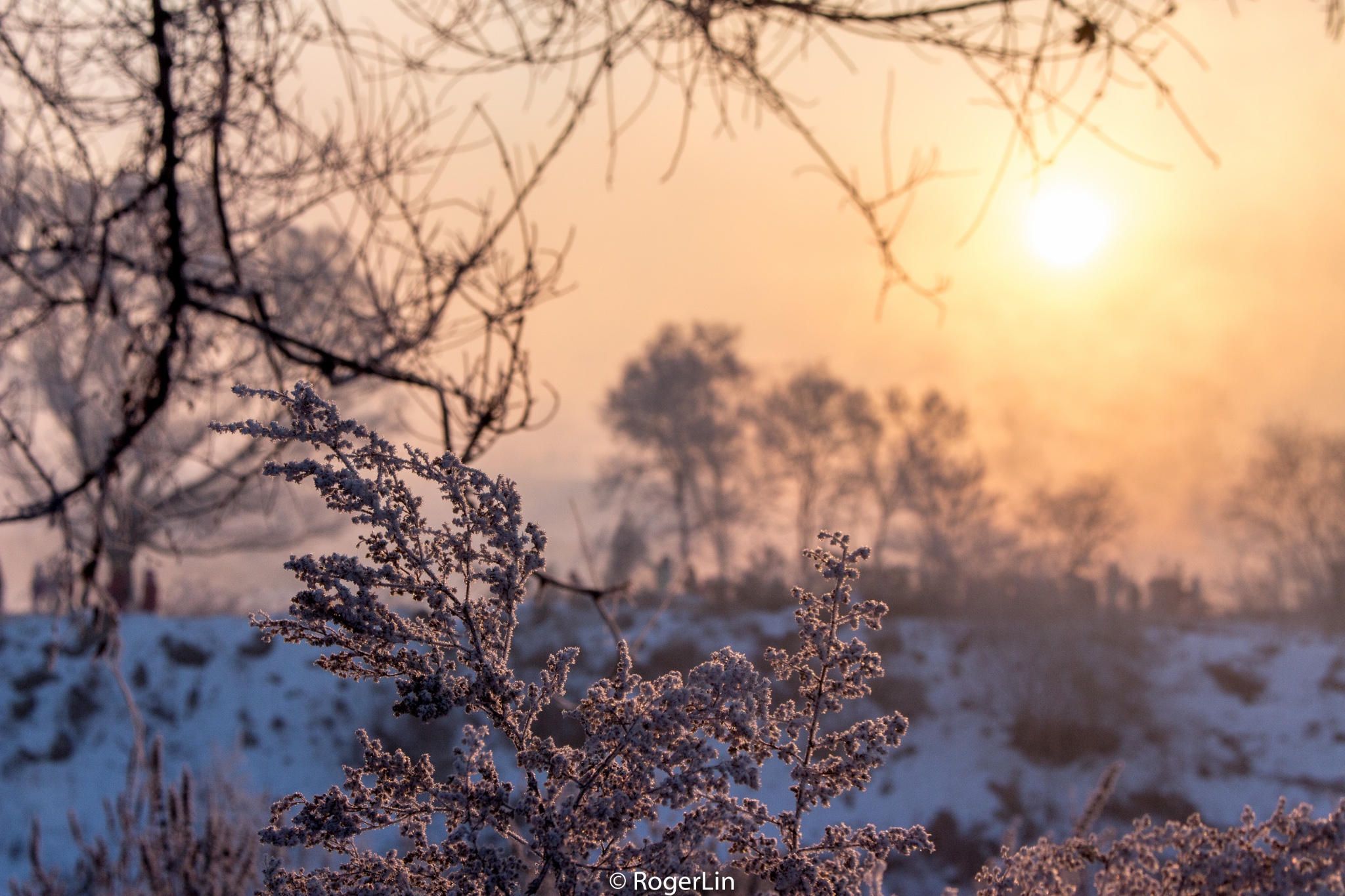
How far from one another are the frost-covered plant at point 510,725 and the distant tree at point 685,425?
23.5 meters

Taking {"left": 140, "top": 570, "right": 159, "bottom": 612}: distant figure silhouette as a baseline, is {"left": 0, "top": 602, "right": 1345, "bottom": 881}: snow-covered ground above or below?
below

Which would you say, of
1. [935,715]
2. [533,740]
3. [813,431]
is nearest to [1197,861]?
[533,740]

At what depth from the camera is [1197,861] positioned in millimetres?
854

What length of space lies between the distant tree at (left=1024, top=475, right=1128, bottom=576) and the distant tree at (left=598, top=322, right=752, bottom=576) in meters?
9.03

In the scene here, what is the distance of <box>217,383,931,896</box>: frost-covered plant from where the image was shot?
28.3 inches

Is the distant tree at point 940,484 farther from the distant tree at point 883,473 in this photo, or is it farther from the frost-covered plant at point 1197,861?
the frost-covered plant at point 1197,861

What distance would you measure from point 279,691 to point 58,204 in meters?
9.87

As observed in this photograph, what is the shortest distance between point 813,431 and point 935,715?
12.7 meters

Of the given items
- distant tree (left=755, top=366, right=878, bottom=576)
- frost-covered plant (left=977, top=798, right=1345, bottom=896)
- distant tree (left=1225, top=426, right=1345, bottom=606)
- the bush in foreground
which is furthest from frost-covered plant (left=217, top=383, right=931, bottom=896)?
distant tree (left=1225, top=426, right=1345, bottom=606)

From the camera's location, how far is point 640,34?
2006mm

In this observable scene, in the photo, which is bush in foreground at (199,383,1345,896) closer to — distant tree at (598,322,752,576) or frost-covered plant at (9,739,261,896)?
frost-covered plant at (9,739,261,896)

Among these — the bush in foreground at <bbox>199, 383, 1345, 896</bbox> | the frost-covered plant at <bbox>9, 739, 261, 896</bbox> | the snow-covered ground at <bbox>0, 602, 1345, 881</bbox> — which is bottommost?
the snow-covered ground at <bbox>0, 602, 1345, 881</bbox>

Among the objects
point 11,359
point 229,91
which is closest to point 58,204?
point 229,91

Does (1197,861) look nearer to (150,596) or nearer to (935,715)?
(935,715)
